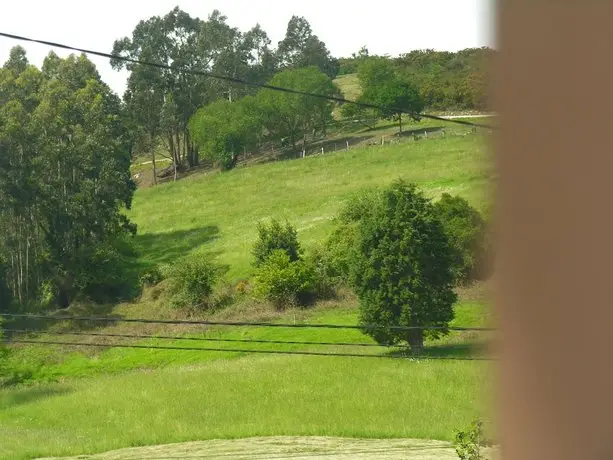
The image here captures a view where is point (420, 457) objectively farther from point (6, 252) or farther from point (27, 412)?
point (6, 252)

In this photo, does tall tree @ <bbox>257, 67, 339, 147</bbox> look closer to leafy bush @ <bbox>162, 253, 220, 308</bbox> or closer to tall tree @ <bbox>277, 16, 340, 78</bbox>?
tall tree @ <bbox>277, 16, 340, 78</bbox>

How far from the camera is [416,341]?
29.6 metres

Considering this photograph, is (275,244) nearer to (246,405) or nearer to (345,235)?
(345,235)

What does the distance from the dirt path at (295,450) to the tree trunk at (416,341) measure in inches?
280

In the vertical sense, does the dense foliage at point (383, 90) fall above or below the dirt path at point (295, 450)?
above

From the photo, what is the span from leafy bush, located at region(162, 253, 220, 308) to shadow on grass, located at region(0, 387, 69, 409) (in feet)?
29.6

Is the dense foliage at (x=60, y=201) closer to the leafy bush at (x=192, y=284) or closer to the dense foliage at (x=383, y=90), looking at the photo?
the leafy bush at (x=192, y=284)

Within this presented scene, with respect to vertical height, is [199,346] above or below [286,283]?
below

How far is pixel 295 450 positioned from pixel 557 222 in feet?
67.2

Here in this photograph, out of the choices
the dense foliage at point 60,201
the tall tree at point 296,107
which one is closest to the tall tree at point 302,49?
the tall tree at point 296,107

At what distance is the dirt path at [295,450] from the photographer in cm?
2061

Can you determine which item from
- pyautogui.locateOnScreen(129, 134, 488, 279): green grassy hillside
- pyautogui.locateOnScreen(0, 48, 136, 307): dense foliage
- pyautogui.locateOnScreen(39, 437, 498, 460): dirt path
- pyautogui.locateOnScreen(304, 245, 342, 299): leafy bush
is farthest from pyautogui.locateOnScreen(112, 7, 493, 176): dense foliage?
pyautogui.locateOnScreen(39, 437, 498, 460): dirt path

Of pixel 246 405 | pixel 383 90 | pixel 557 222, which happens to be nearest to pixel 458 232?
pixel 246 405

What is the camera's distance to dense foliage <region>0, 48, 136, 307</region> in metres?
43.4
